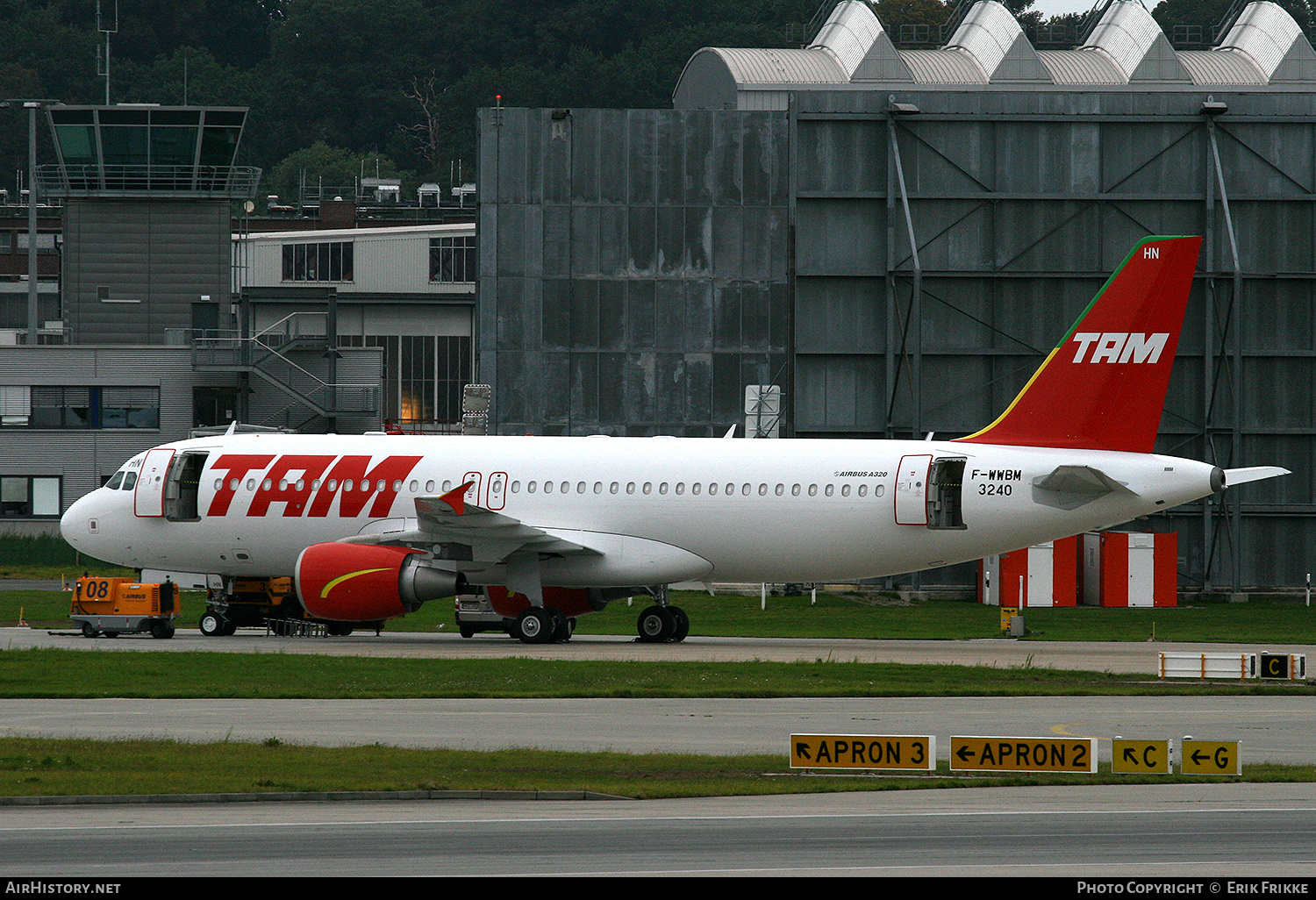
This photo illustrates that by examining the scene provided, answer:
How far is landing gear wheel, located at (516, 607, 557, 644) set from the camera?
115 feet

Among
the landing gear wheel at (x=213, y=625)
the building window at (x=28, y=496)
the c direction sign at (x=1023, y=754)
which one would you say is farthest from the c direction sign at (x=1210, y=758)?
the building window at (x=28, y=496)

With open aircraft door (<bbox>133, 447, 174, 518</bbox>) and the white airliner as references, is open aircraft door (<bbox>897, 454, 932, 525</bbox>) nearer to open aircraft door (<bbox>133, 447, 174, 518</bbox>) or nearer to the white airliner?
the white airliner

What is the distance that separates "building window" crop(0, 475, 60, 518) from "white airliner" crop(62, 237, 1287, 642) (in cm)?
3167

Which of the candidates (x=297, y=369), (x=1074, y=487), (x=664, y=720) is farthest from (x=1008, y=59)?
(x=664, y=720)

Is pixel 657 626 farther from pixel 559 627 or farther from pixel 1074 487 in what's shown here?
pixel 1074 487

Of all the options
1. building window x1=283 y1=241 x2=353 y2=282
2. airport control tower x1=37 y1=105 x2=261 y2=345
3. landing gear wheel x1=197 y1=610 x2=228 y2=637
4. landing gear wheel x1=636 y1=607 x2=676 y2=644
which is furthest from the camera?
building window x1=283 y1=241 x2=353 y2=282

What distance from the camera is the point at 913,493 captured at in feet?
113

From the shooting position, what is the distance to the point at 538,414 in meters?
56.6

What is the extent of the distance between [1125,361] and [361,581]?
657 inches

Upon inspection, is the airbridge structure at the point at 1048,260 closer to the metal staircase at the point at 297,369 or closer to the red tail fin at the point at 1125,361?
the red tail fin at the point at 1125,361

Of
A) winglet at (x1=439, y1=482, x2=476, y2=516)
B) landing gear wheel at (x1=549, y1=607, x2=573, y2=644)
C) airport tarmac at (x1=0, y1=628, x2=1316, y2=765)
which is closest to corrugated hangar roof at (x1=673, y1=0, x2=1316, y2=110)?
landing gear wheel at (x1=549, y1=607, x2=573, y2=644)
